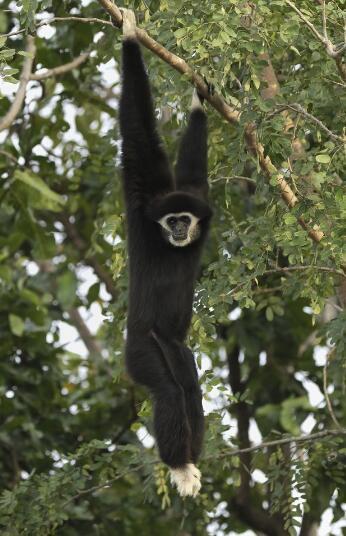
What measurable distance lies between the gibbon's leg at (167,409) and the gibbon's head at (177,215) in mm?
537

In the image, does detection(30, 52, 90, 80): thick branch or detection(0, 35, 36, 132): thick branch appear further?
detection(30, 52, 90, 80): thick branch

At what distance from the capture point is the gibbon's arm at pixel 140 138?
543 centimetres

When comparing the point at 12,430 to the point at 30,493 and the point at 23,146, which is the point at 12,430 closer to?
the point at 30,493

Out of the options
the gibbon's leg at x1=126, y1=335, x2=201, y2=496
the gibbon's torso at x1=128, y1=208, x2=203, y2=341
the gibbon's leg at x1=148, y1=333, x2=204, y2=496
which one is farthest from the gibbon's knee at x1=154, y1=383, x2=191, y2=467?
the gibbon's torso at x1=128, y1=208, x2=203, y2=341

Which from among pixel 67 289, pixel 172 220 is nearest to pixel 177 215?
pixel 172 220

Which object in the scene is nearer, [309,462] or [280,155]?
[280,155]

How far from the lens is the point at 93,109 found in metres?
9.41

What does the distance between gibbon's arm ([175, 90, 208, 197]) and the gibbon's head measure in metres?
0.27

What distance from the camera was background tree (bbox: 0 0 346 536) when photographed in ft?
16.1

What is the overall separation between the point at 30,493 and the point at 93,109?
13.6 feet

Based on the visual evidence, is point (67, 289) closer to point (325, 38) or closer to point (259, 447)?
point (259, 447)

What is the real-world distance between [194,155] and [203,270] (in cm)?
157

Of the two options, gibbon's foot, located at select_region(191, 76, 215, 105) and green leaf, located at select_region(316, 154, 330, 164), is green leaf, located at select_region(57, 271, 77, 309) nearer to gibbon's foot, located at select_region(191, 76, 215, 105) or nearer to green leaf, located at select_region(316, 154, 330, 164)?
gibbon's foot, located at select_region(191, 76, 215, 105)

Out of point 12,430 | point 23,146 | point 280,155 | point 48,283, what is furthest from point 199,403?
point 48,283
